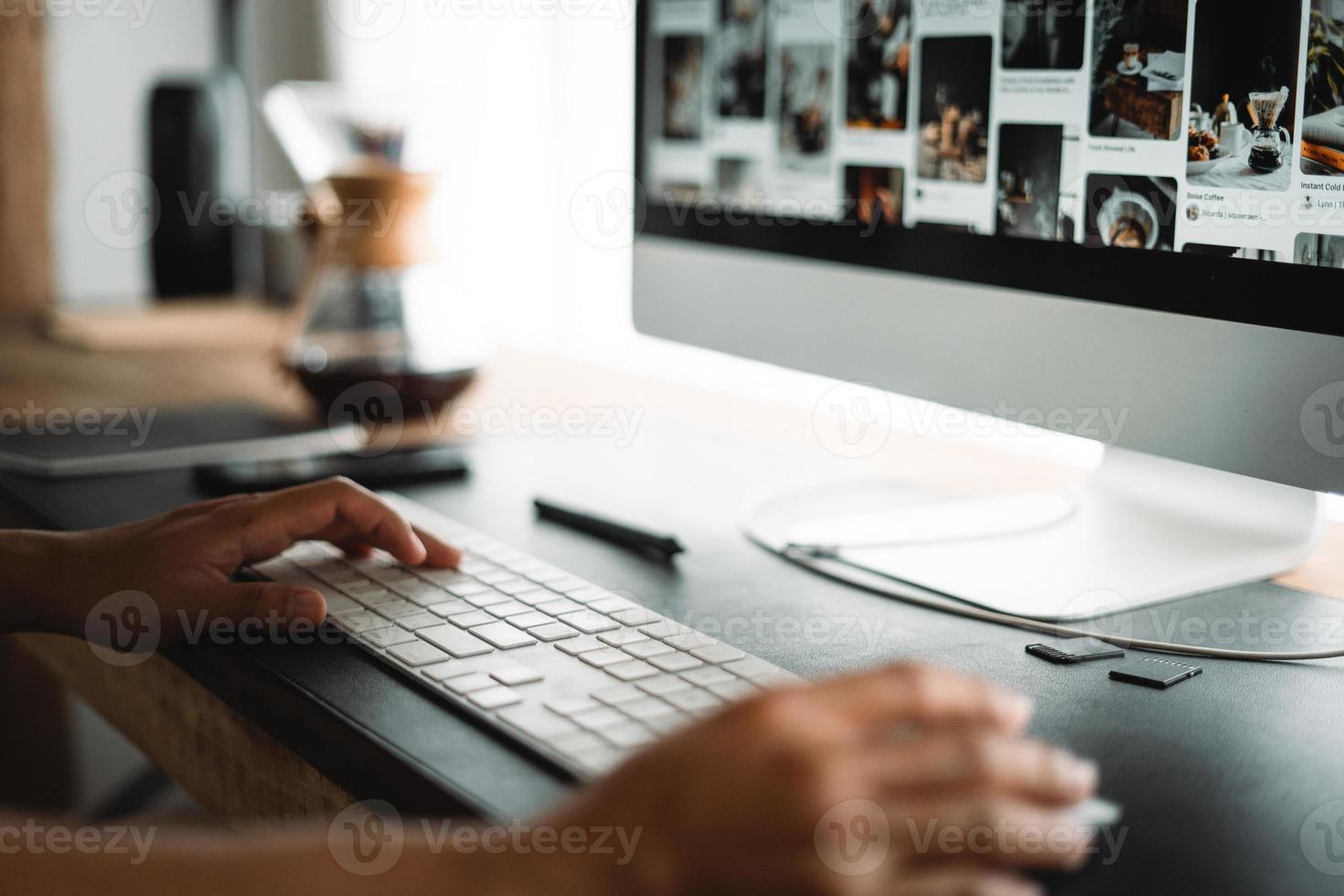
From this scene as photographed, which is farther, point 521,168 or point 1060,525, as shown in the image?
point 521,168

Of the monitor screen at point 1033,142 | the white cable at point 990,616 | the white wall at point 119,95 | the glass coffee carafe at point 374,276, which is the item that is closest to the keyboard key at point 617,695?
the white cable at point 990,616

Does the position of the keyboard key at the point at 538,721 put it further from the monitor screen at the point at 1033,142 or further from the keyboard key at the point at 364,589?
the monitor screen at the point at 1033,142

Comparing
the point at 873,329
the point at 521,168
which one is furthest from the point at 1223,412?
the point at 521,168

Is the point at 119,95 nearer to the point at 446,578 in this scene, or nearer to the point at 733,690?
the point at 446,578

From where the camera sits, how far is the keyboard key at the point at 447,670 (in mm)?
536

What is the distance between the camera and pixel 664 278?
38.4 inches

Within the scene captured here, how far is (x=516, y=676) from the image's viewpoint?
531 mm

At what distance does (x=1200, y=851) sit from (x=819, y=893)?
0.15m

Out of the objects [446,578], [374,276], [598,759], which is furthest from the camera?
[374,276]

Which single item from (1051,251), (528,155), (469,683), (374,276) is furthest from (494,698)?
(528,155)

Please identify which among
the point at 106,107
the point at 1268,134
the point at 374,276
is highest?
the point at 106,107

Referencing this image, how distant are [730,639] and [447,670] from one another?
0.14m

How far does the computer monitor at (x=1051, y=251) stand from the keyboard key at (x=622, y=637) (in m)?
0.19

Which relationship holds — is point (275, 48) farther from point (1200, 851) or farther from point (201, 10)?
point (1200, 851)
